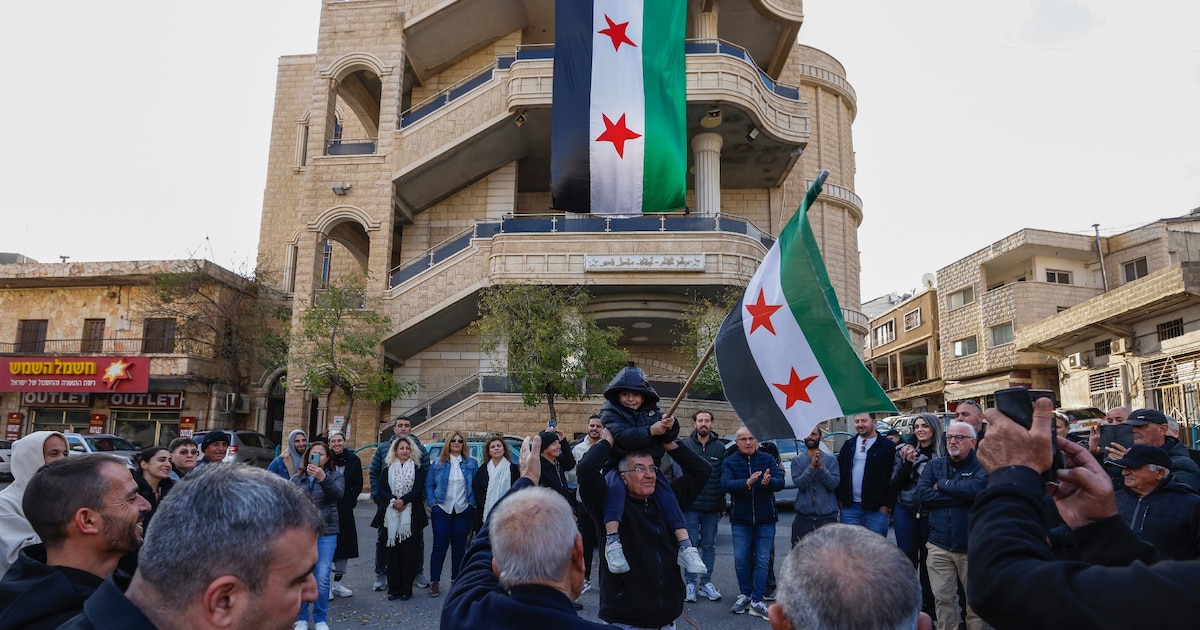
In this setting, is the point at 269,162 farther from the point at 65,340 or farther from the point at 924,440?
the point at 924,440

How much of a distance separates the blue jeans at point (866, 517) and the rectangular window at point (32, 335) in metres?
32.7

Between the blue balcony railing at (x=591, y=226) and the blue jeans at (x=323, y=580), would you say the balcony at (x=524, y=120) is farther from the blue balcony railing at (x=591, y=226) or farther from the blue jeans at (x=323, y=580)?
the blue jeans at (x=323, y=580)

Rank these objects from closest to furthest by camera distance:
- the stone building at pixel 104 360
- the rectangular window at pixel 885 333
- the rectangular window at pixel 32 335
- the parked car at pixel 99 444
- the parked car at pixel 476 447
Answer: the parked car at pixel 476 447 → the parked car at pixel 99 444 → the stone building at pixel 104 360 → the rectangular window at pixel 32 335 → the rectangular window at pixel 885 333

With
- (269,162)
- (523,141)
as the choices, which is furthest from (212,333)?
(523,141)

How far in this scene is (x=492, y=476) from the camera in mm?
8609

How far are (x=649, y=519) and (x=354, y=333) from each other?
690 inches

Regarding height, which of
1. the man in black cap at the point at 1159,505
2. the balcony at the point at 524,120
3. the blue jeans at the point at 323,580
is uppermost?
the balcony at the point at 524,120

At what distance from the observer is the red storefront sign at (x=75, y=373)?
1049 inches

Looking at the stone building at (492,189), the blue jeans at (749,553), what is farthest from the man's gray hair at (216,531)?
the stone building at (492,189)

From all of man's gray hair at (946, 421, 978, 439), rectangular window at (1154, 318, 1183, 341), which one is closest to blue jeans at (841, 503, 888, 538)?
man's gray hair at (946, 421, 978, 439)

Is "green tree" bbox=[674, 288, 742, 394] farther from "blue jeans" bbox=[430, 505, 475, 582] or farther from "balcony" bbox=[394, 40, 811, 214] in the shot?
"blue jeans" bbox=[430, 505, 475, 582]

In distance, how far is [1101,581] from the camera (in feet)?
5.22

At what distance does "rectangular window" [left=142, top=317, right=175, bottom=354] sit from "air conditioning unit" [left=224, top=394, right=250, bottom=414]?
2.93m

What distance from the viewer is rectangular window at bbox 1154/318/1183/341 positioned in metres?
22.3
